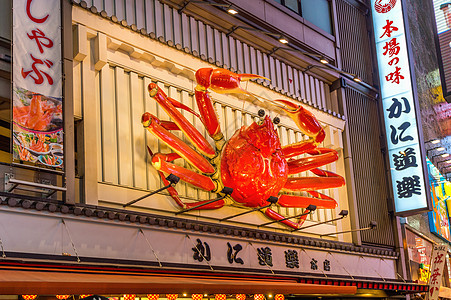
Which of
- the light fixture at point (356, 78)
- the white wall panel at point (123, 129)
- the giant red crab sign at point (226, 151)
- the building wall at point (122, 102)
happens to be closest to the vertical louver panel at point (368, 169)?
the light fixture at point (356, 78)

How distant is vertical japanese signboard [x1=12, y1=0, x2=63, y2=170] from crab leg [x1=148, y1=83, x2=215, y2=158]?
1936 millimetres

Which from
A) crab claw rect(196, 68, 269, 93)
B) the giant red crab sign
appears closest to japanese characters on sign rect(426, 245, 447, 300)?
the giant red crab sign

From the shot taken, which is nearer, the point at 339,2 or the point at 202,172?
the point at 202,172

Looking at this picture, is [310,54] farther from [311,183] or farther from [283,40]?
[311,183]

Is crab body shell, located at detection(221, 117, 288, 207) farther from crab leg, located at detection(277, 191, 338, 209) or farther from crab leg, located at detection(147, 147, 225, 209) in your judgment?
crab leg, located at detection(277, 191, 338, 209)

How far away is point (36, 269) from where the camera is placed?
26.6 feet

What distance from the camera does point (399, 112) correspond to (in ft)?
56.1

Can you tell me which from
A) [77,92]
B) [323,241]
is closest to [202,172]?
[77,92]

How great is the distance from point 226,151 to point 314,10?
22.0ft

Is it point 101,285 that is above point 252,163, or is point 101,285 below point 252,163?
below

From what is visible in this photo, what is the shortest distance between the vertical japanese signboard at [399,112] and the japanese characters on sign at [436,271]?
4.05ft

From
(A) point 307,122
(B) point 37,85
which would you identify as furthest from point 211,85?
(B) point 37,85

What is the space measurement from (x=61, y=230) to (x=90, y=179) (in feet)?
3.79

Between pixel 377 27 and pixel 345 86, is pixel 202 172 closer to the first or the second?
pixel 345 86
